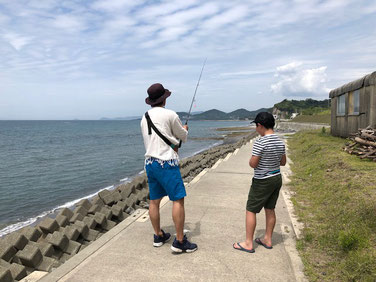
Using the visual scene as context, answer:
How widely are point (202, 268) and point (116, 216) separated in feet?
10.3

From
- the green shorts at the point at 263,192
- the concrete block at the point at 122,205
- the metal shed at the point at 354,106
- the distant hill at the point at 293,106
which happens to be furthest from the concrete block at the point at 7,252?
the distant hill at the point at 293,106

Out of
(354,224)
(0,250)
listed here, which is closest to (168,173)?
(354,224)

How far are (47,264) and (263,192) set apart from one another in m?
2.96

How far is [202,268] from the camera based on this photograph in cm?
317

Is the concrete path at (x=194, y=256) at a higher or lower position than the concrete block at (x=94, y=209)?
higher

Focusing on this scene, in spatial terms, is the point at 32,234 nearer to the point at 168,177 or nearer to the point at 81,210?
the point at 81,210

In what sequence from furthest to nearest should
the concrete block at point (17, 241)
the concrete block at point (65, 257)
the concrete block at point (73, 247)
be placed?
the concrete block at point (17, 241) < the concrete block at point (73, 247) < the concrete block at point (65, 257)

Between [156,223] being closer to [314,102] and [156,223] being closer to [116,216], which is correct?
[116,216]

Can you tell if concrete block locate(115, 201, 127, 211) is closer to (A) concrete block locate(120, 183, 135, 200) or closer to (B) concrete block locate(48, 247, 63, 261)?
(A) concrete block locate(120, 183, 135, 200)

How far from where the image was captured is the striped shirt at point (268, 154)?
10.8 feet

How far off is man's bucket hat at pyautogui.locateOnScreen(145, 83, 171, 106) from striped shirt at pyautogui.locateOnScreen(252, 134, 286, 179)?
126cm

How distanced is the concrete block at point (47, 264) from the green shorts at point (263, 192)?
265cm

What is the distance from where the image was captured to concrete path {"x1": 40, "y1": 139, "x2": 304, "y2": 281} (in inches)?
120

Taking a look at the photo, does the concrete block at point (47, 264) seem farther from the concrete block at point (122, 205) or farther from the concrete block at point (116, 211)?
the concrete block at point (122, 205)
